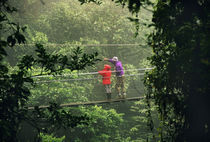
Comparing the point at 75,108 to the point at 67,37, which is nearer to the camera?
the point at 75,108

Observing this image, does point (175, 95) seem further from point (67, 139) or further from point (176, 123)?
point (67, 139)

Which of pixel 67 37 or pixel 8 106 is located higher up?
pixel 67 37

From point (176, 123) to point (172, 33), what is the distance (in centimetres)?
93

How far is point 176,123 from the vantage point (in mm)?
2916

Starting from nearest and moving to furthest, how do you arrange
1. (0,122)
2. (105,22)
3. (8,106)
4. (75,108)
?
1. (0,122)
2. (8,106)
3. (75,108)
4. (105,22)

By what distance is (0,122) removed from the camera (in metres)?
2.05

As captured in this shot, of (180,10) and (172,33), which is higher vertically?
(180,10)

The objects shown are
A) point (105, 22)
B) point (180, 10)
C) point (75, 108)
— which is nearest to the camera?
point (180, 10)

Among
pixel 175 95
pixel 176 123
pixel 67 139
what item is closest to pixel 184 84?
pixel 175 95

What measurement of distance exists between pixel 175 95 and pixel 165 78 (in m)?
0.21

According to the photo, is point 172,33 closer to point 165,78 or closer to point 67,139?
point 165,78

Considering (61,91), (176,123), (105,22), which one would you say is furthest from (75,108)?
(176,123)

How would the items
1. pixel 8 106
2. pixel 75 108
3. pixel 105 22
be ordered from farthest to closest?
pixel 105 22, pixel 75 108, pixel 8 106

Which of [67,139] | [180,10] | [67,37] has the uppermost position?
[67,37]
